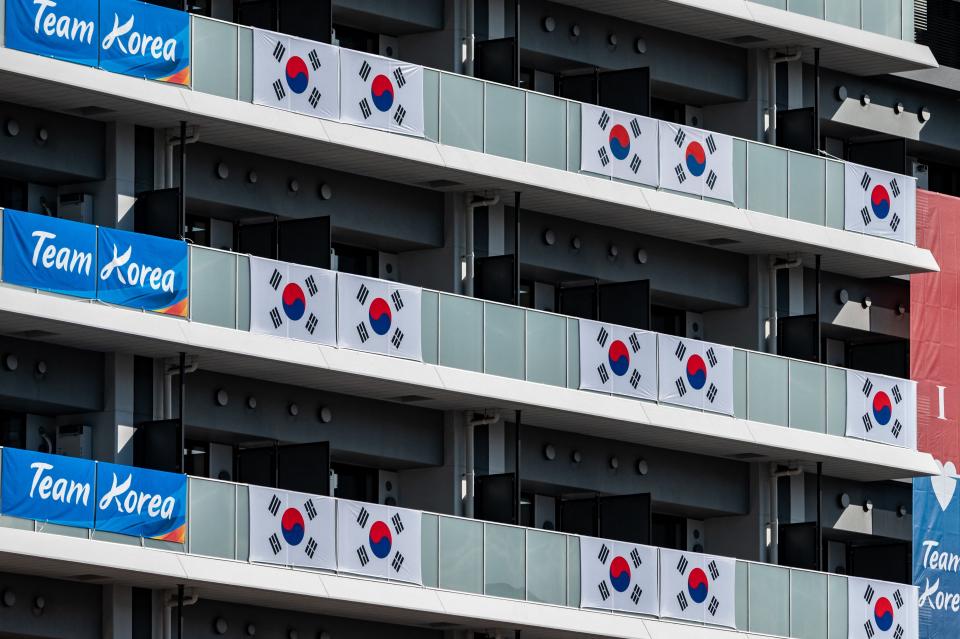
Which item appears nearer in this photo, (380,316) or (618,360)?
(380,316)

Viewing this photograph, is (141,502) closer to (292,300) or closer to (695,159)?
(292,300)

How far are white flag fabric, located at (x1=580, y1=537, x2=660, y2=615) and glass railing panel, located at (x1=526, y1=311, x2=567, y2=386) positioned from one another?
3228 millimetres

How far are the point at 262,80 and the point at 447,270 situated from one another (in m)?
6.63

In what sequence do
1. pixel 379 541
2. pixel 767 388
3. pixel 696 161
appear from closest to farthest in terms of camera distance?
pixel 379 541 < pixel 696 161 < pixel 767 388

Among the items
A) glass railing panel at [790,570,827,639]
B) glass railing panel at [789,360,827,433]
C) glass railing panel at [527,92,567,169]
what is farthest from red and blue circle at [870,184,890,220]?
glass railing panel at [527,92,567,169]

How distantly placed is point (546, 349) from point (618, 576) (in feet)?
15.2

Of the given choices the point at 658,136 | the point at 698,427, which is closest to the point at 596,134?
the point at 658,136

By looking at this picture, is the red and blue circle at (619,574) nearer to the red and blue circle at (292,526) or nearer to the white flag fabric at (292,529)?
the white flag fabric at (292,529)

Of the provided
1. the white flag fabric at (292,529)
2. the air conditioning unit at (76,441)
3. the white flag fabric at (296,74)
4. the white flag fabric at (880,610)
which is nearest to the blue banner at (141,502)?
the white flag fabric at (292,529)

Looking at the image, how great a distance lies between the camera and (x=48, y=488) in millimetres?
62594

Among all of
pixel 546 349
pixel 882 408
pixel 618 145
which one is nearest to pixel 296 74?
pixel 546 349

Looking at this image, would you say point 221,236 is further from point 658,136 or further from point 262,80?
point 658,136

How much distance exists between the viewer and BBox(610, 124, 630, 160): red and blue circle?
74.2 metres

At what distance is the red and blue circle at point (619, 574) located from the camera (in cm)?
7225
